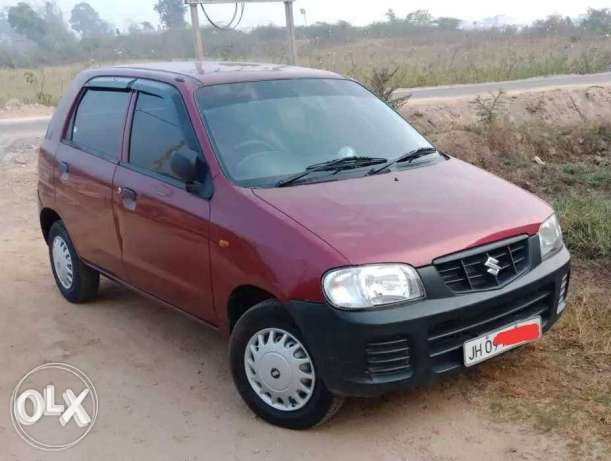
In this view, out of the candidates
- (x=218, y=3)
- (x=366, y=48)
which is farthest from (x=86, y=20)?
(x=218, y=3)

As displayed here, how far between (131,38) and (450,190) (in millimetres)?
65545

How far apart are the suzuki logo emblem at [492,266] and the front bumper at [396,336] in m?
0.09

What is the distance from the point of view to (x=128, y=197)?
14.5 ft

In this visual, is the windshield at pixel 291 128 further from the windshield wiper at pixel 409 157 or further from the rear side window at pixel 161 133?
the rear side window at pixel 161 133

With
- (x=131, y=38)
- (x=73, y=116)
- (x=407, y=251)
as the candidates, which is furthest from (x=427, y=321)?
(x=131, y=38)

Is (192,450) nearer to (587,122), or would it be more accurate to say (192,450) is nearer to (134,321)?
(134,321)

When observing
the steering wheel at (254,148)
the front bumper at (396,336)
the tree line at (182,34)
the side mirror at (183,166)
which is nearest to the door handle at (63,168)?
the side mirror at (183,166)

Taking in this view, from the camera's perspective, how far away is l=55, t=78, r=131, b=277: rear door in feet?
15.5

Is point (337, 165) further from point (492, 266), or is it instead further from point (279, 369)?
point (279, 369)

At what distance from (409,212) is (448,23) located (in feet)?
217

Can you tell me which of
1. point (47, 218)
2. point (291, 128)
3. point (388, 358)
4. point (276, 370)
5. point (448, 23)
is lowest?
point (276, 370)

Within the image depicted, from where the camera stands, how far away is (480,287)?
337 cm

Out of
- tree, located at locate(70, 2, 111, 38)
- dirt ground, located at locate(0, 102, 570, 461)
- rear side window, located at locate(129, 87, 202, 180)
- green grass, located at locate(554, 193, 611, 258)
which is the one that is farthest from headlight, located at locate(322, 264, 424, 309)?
tree, located at locate(70, 2, 111, 38)

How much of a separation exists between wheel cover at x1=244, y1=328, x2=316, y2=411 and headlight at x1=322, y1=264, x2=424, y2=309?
1.27 ft
